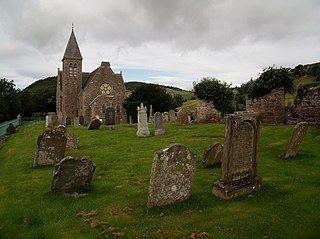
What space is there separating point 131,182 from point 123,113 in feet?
138

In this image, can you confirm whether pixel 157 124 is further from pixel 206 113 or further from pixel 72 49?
pixel 72 49

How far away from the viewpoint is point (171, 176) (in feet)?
22.7

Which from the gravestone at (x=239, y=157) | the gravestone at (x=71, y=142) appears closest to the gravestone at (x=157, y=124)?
the gravestone at (x=71, y=142)

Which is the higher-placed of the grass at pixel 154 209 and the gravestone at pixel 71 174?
the gravestone at pixel 71 174

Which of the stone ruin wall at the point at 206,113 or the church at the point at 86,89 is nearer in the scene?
the stone ruin wall at the point at 206,113

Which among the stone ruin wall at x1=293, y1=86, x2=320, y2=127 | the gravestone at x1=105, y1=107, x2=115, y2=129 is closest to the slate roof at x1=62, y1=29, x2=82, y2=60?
the gravestone at x1=105, y1=107, x2=115, y2=129

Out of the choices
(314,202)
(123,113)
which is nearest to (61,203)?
(314,202)

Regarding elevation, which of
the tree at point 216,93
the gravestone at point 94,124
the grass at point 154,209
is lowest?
the grass at point 154,209

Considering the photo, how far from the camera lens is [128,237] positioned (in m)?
5.38

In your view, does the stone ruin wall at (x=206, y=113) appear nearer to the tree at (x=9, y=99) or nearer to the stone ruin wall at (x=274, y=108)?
the stone ruin wall at (x=274, y=108)

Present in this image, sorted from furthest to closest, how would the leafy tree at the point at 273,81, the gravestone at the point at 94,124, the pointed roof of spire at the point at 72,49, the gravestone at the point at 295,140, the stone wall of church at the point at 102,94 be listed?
1. the pointed roof of spire at the point at 72,49
2. the stone wall of church at the point at 102,94
3. the gravestone at the point at 94,124
4. the leafy tree at the point at 273,81
5. the gravestone at the point at 295,140

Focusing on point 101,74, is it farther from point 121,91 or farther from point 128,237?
point 128,237

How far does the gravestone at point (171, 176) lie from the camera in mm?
6691

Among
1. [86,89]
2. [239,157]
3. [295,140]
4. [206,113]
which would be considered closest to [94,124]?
[206,113]
